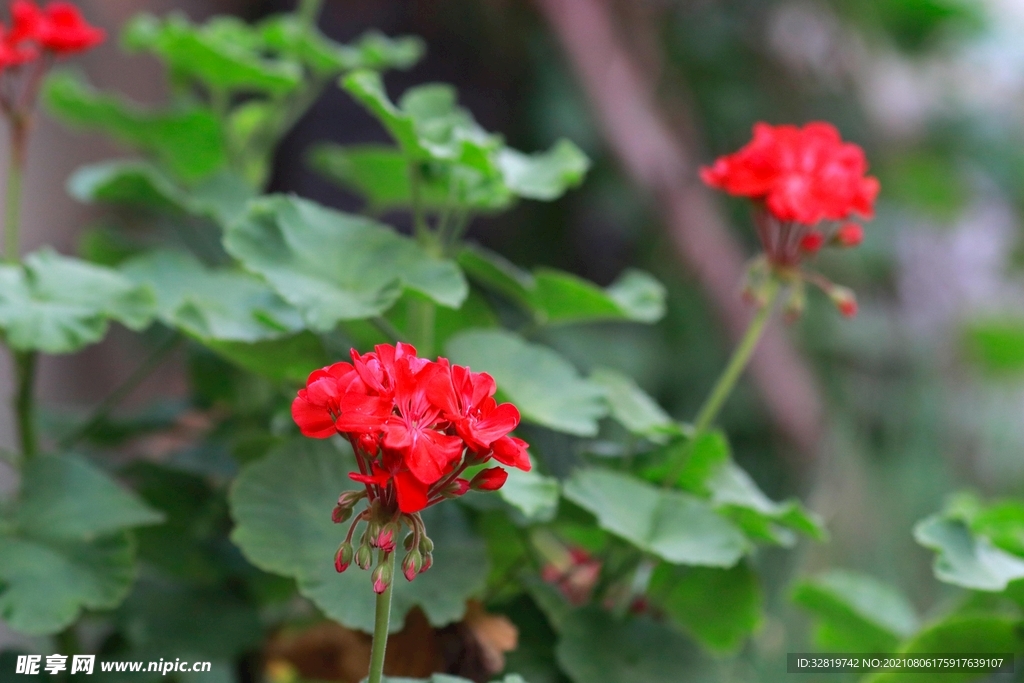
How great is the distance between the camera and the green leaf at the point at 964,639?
0.60 m

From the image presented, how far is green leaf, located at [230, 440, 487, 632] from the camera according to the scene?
1.83 feet

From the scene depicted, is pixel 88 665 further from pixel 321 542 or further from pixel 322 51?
pixel 322 51

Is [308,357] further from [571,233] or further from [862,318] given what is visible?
[862,318]

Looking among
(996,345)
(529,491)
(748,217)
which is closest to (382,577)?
(529,491)

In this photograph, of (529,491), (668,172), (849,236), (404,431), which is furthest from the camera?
(668,172)

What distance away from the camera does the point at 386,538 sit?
0.40 meters

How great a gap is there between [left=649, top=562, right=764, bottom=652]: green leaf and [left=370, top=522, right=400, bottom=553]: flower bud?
34cm

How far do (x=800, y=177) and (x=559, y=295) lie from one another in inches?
7.8

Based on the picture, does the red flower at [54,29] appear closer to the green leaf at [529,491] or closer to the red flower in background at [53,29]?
the red flower in background at [53,29]

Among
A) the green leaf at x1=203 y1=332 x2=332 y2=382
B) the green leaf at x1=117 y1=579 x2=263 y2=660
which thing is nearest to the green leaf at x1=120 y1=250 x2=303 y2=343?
the green leaf at x1=203 y1=332 x2=332 y2=382

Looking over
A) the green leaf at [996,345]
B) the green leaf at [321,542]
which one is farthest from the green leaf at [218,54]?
the green leaf at [996,345]

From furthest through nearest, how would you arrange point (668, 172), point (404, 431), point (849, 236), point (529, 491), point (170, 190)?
point (668, 172) → point (170, 190) → point (849, 236) → point (529, 491) → point (404, 431)

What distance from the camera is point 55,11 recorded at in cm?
71

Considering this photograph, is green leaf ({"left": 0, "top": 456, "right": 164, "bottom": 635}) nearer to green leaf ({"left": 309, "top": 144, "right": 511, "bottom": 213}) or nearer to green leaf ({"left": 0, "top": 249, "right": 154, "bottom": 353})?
green leaf ({"left": 0, "top": 249, "right": 154, "bottom": 353})
